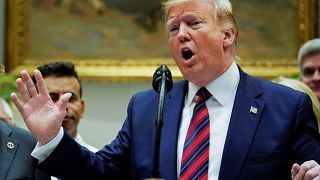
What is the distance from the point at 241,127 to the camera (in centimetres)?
262

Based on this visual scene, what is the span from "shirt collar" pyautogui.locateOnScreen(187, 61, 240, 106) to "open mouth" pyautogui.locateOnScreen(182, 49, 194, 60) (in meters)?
0.14

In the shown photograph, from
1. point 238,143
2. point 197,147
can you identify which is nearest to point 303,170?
point 238,143

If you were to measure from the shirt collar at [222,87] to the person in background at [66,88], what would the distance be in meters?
1.41

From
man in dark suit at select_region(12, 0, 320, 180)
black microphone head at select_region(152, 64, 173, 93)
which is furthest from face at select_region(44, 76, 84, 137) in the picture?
black microphone head at select_region(152, 64, 173, 93)

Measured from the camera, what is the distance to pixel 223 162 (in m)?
2.55

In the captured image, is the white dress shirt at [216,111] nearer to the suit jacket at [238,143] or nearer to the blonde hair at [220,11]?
the suit jacket at [238,143]

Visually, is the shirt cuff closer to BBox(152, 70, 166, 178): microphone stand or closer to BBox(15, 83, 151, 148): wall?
BBox(152, 70, 166, 178): microphone stand

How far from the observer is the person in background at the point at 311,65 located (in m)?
4.20

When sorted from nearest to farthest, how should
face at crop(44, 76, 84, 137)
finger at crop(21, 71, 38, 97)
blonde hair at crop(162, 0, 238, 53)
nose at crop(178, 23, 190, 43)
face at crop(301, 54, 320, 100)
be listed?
finger at crop(21, 71, 38, 97), nose at crop(178, 23, 190, 43), blonde hair at crop(162, 0, 238, 53), face at crop(44, 76, 84, 137), face at crop(301, 54, 320, 100)

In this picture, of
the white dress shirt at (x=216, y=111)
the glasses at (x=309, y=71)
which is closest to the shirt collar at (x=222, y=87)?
the white dress shirt at (x=216, y=111)

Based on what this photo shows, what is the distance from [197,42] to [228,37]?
0.22 metres

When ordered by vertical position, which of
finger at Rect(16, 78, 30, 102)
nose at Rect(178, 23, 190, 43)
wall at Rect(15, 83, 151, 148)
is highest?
nose at Rect(178, 23, 190, 43)

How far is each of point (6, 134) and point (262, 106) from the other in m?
1.07

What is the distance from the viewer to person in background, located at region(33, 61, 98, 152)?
13.3ft
